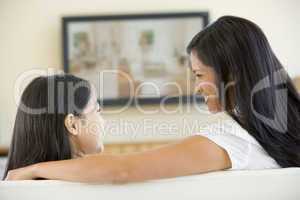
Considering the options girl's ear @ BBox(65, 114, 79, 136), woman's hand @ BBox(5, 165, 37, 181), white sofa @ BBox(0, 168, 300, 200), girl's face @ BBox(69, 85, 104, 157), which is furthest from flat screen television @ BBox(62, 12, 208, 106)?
white sofa @ BBox(0, 168, 300, 200)

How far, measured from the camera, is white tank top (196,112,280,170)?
3.70 feet

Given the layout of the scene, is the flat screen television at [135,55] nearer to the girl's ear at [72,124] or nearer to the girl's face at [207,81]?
the girl's ear at [72,124]

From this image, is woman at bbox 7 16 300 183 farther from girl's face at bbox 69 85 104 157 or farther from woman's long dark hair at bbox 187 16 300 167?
girl's face at bbox 69 85 104 157

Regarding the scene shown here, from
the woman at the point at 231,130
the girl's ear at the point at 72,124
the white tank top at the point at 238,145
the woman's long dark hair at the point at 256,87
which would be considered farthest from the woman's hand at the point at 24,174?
the woman's long dark hair at the point at 256,87

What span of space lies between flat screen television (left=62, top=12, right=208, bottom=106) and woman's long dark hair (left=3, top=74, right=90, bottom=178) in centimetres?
202

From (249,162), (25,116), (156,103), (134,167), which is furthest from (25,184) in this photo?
(156,103)

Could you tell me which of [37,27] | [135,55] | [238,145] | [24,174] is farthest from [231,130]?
[37,27]

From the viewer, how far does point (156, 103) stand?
11.5 ft

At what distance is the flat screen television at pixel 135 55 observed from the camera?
11.3 feet

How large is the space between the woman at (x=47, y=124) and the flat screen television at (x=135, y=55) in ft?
6.47

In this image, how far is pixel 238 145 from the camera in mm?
1139

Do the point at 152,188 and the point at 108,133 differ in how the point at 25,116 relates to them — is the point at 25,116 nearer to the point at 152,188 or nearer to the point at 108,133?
the point at 152,188

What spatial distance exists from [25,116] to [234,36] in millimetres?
681

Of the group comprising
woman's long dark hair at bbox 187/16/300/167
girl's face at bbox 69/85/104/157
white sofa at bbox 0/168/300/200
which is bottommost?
white sofa at bbox 0/168/300/200
